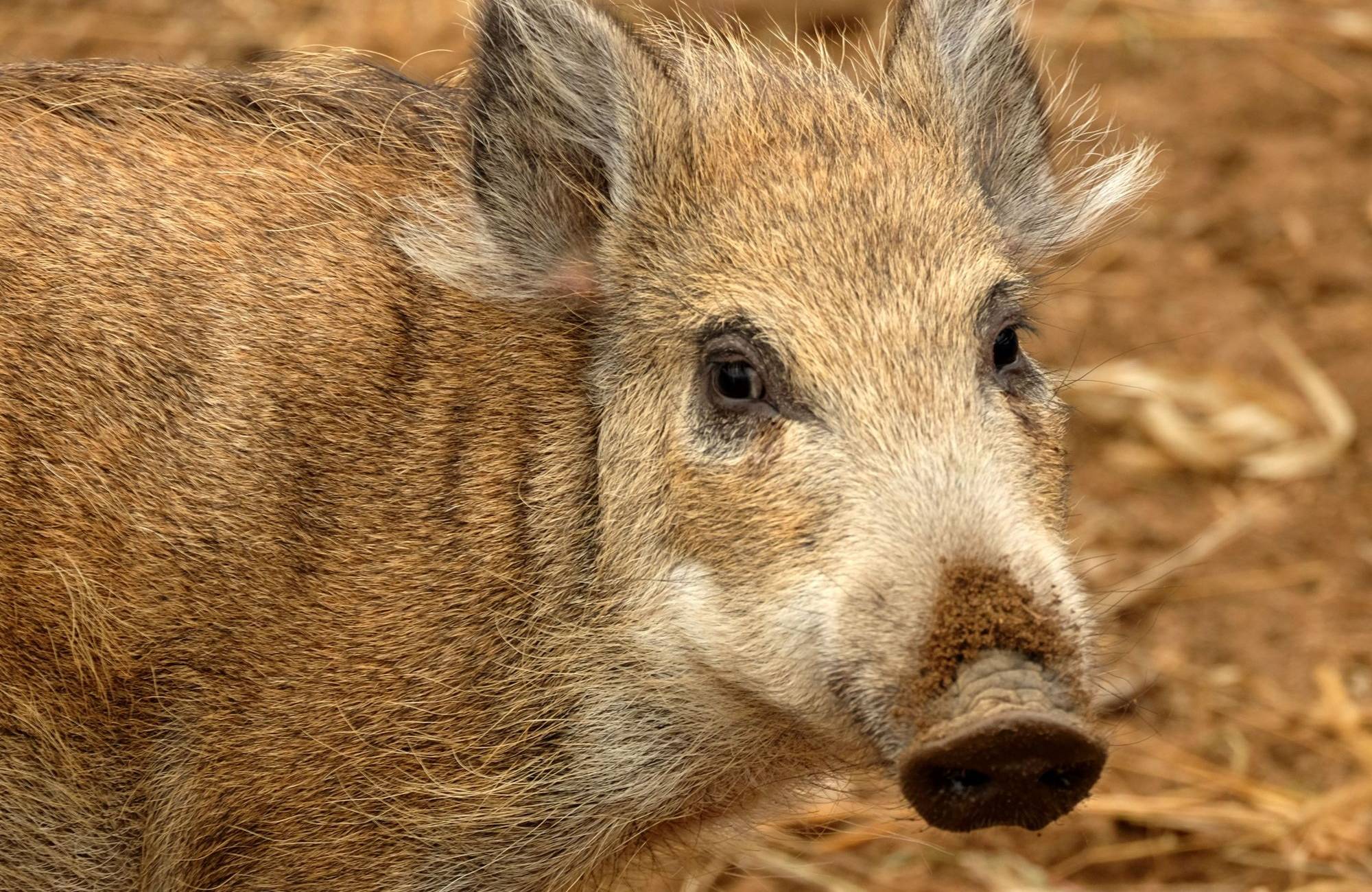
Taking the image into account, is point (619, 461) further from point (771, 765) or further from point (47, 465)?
point (47, 465)

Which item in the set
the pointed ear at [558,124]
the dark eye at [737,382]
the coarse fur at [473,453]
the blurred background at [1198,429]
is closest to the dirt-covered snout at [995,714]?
the coarse fur at [473,453]

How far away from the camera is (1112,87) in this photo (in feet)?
24.8

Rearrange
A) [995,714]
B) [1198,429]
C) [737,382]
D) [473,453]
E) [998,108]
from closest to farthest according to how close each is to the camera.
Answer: [995,714] → [737,382] → [473,453] → [998,108] → [1198,429]

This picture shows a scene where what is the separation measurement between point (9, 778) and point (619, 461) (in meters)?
1.22

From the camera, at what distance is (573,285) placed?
358 centimetres

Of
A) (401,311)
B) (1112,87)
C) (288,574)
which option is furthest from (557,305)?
(1112,87)

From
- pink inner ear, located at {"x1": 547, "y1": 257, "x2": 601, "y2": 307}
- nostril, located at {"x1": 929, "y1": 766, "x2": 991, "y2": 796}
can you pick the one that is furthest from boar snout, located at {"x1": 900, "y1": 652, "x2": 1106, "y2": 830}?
pink inner ear, located at {"x1": 547, "y1": 257, "x2": 601, "y2": 307}

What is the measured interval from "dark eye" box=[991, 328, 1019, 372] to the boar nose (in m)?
0.83

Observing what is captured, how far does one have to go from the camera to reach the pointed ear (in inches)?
139

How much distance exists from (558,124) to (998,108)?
0.92 meters

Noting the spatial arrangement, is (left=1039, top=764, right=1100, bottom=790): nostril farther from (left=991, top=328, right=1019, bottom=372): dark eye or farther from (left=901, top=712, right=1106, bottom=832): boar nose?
(left=991, top=328, right=1019, bottom=372): dark eye

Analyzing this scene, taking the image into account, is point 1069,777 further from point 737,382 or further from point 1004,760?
point 737,382

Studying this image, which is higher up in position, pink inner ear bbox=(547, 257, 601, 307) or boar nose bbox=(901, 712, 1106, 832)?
pink inner ear bbox=(547, 257, 601, 307)

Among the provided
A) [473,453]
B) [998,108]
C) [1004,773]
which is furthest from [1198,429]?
[1004,773]
